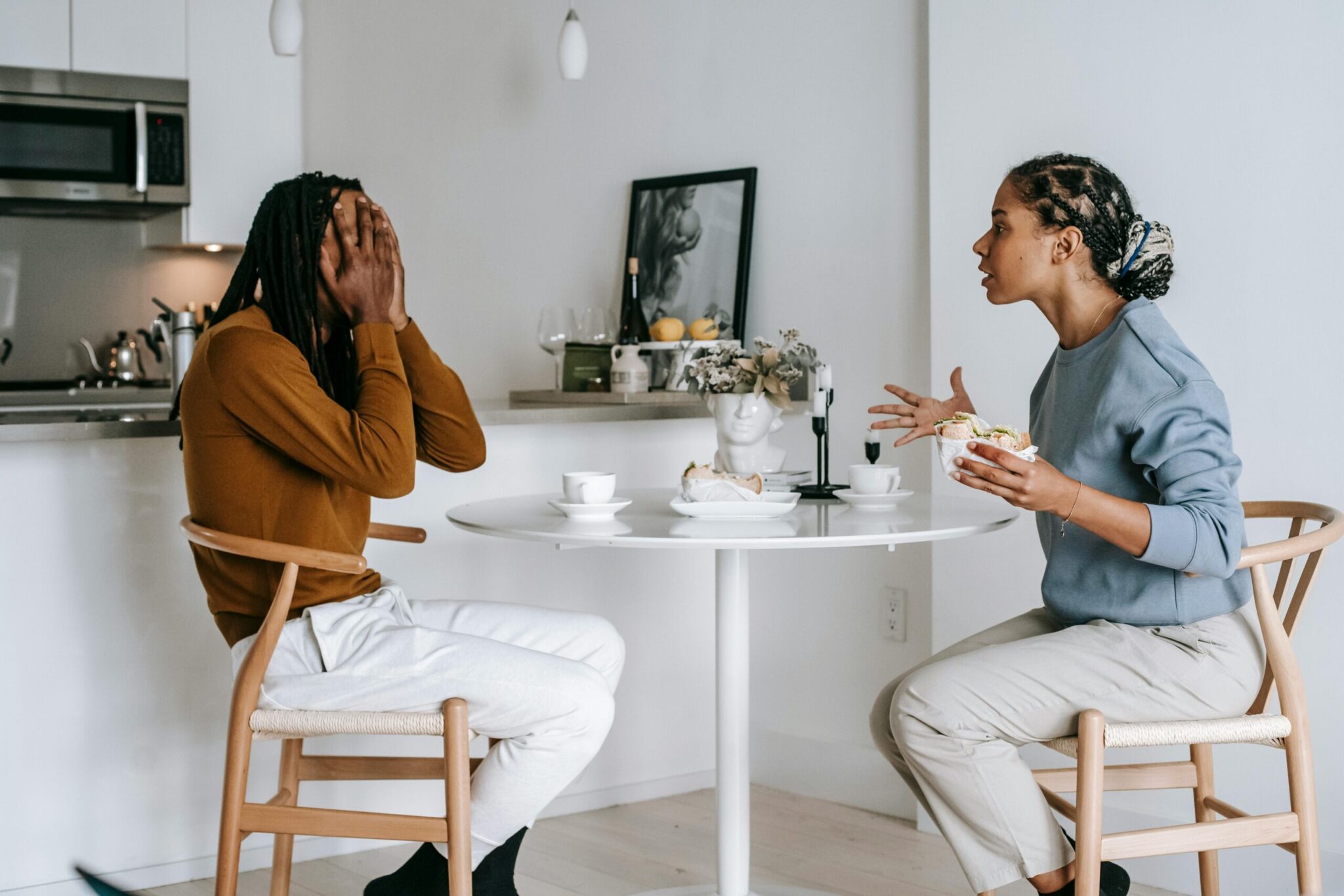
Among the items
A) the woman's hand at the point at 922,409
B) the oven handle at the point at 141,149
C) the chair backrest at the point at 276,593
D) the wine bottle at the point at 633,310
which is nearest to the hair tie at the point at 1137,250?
the woman's hand at the point at 922,409

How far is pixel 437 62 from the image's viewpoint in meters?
4.58

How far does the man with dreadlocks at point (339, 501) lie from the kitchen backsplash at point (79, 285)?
→ 10.8 ft

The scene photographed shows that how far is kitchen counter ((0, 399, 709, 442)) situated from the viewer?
8.18 feet

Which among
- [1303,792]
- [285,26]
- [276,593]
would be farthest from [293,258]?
[285,26]

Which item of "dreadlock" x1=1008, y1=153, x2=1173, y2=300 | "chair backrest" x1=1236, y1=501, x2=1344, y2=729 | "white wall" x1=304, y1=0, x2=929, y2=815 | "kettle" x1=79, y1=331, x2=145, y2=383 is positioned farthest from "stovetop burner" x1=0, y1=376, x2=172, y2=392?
"chair backrest" x1=1236, y1=501, x2=1344, y2=729

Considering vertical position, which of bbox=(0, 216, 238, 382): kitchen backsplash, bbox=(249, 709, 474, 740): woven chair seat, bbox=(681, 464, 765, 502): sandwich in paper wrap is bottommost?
bbox=(249, 709, 474, 740): woven chair seat

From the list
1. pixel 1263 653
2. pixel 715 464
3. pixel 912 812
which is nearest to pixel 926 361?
pixel 715 464

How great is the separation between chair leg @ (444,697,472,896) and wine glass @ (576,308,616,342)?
201 cm

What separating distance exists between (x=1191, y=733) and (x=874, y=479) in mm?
648

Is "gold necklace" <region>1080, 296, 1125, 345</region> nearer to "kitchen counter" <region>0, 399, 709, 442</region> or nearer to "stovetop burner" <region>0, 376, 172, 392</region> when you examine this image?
"kitchen counter" <region>0, 399, 709, 442</region>

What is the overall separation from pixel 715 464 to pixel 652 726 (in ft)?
3.35

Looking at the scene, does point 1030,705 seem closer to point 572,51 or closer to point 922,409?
point 922,409

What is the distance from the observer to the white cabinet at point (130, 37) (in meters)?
4.71

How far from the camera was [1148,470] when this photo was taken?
1828 millimetres
